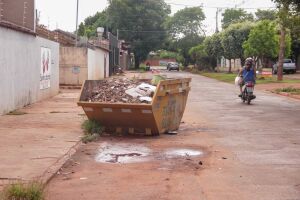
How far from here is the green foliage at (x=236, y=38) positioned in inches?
2138

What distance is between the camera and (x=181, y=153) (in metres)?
9.69

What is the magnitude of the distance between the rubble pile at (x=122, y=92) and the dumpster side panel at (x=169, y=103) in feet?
0.84

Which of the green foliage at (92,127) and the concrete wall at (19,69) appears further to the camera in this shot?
the concrete wall at (19,69)

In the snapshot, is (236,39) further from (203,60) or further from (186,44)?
(186,44)

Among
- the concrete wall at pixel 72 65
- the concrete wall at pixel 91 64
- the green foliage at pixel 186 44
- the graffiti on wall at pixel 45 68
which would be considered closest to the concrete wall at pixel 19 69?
the graffiti on wall at pixel 45 68

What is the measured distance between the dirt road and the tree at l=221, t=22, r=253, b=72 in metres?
41.3

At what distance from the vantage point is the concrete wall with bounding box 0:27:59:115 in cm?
1502

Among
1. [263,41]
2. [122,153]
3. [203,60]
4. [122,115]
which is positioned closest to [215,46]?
[203,60]

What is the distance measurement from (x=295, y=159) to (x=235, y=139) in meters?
2.49

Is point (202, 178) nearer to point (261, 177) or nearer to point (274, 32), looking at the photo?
point (261, 177)

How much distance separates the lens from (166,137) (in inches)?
463

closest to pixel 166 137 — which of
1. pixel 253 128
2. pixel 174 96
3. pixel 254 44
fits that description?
pixel 174 96

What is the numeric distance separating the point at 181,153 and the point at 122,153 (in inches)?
40.6

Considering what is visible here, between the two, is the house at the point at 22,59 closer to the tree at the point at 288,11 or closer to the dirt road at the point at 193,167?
the dirt road at the point at 193,167
